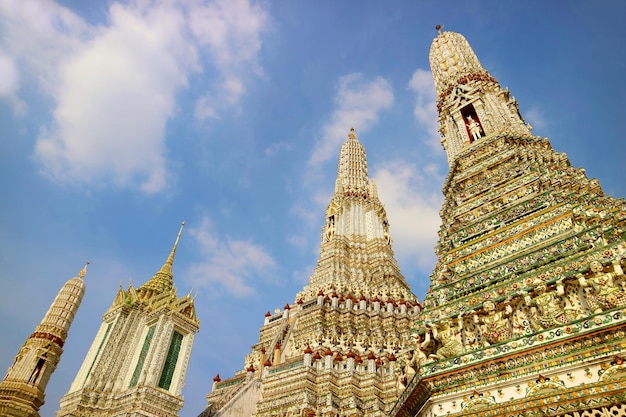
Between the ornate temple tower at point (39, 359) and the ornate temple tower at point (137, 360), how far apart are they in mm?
2681

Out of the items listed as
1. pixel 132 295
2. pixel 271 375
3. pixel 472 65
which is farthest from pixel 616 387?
pixel 132 295

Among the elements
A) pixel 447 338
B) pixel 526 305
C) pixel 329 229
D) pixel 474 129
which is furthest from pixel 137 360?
pixel 526 305

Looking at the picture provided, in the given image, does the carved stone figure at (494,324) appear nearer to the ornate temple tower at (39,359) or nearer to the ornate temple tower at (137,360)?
the ornate temple tower at (137,360)

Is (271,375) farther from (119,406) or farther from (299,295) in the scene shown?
(119,406)

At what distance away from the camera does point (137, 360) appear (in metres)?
21.8

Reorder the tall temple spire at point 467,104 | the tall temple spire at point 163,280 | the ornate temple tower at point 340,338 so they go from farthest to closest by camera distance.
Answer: the tall temple spire at point 163,280
the ornate temple tower at point 340,338
the tall temple spire at point 467,104

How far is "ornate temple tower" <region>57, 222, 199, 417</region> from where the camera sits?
65.4 ft

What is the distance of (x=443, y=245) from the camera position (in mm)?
9453

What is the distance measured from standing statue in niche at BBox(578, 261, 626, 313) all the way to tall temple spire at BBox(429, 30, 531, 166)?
320 inches

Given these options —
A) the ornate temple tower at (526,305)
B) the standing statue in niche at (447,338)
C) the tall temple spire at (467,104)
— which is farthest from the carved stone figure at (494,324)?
the tall temple spire at (467,104)

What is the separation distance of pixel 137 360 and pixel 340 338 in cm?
1129

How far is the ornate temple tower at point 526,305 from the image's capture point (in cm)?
493

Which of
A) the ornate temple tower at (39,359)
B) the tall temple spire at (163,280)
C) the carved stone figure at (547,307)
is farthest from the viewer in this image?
the tall temple spire at (163,280)

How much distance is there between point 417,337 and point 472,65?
15.2 metres
